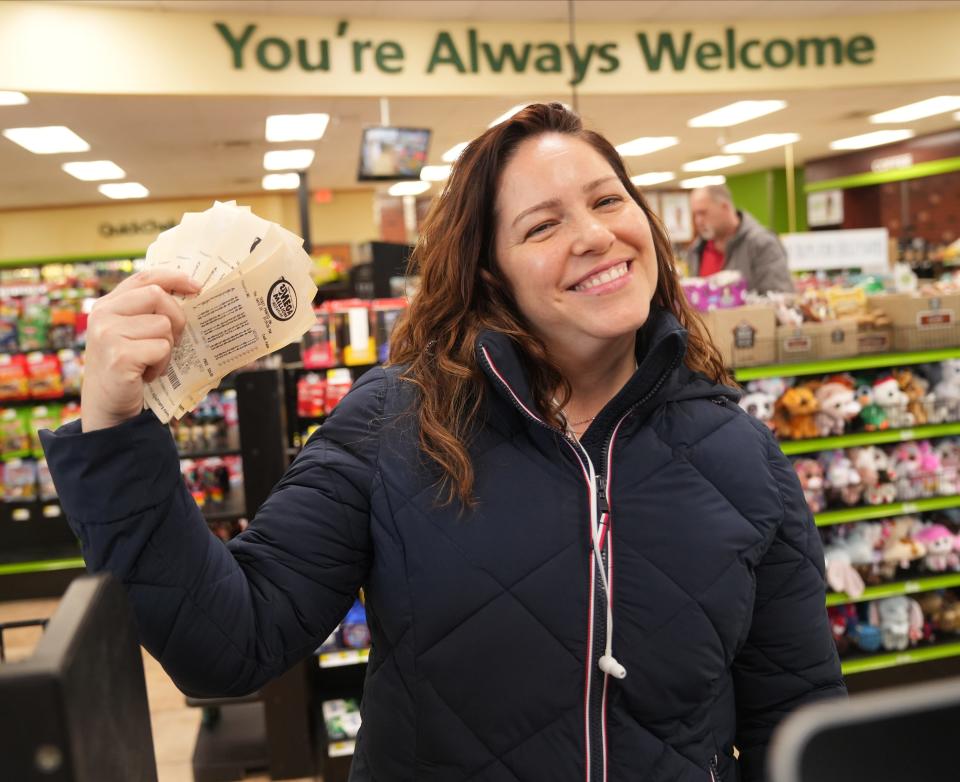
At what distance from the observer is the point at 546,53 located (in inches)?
279

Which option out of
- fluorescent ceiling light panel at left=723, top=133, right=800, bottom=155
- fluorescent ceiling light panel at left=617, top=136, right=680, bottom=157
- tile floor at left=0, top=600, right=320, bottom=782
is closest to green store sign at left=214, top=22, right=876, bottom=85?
tile floor at left=0, top=600, right=320, bottom=782

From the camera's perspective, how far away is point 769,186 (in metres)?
15.6

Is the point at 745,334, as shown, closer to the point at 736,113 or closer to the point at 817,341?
the point at 817,341

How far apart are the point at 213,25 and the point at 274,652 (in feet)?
20.1

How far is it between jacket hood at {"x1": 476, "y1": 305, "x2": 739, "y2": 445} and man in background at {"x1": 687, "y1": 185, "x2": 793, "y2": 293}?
14.2 feet

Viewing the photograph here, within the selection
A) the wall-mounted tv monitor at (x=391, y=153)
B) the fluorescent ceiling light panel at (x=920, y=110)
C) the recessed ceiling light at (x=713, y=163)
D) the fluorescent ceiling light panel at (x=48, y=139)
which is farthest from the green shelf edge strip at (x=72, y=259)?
the fluorescent ceiling light panel at (x=920, y=110)

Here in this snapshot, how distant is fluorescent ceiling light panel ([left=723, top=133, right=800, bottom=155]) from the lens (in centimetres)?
1263

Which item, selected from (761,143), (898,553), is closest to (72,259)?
(761,143)

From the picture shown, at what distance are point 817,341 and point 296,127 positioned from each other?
726cm

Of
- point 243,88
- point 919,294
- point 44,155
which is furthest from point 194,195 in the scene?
point 919,294

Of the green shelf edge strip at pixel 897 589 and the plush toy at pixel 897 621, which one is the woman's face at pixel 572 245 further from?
the plush toy at pixel 897 621

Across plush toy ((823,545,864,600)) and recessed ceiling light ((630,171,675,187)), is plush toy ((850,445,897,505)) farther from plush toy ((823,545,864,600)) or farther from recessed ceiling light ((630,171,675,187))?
recessed ceiling light ((630,171,675,187))

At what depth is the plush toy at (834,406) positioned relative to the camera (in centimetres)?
368

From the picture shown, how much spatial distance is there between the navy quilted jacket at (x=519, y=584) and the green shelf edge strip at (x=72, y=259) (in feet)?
50.7
